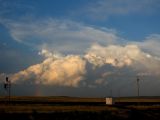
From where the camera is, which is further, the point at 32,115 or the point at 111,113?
the point at 111,113

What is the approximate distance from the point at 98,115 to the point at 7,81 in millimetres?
58606

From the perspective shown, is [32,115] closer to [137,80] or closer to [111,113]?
[111,113]

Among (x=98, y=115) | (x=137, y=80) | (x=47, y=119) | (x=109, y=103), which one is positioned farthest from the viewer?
(x=137, y=80)

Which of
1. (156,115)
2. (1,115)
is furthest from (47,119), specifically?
(156,115)

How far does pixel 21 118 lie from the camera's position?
186ft

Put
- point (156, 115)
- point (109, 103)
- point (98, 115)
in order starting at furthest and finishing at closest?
point (109, 103), point (156, 115), point (98, 115)

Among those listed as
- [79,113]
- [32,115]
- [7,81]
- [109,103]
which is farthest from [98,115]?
[7,81]

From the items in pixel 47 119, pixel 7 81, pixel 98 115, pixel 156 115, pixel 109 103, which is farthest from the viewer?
pixel 7 81

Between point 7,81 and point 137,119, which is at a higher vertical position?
point 7,81

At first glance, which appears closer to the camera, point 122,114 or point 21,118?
point 21,118

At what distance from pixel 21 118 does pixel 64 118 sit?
6.83 metres

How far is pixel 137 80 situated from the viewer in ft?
523

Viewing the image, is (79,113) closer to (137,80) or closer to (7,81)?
(7,81)

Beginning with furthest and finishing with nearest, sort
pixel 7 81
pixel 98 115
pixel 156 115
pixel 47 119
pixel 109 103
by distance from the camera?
pixel 7 81
pixel 109 103
pixel 156 115
pixel 98 115
pixel 47 119
